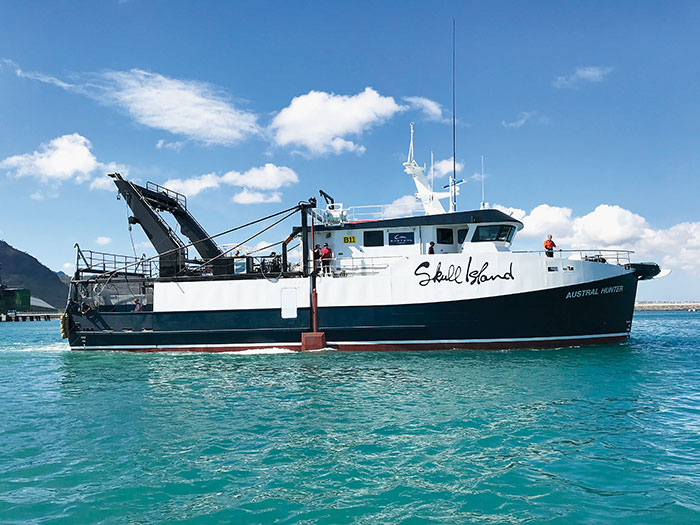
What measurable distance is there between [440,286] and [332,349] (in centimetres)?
434

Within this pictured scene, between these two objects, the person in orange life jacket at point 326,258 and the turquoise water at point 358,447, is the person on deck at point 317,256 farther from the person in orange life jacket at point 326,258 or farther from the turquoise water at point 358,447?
the turquoise water at point 358,447

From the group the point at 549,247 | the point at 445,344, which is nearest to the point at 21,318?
the point at 445,344

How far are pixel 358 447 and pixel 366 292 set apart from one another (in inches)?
398

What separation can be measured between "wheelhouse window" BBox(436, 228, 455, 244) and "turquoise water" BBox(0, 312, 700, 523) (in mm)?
6750

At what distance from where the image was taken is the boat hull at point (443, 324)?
50.6 ft

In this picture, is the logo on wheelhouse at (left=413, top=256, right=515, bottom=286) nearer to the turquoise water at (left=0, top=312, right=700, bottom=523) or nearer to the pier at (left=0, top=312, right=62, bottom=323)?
the turquoise water at (left=0, top=312, right=700, bottom=523)

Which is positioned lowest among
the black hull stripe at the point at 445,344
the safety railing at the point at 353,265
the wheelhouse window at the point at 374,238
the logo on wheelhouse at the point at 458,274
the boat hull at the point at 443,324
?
the black hull stripe at the point at 445,344

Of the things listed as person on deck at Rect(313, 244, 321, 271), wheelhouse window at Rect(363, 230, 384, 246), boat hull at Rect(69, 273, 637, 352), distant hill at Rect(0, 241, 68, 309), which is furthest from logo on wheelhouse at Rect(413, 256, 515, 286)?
distant hill at Rect(0, 241, 68, 309)

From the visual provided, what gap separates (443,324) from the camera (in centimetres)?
1563

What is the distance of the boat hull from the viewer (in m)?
15.4

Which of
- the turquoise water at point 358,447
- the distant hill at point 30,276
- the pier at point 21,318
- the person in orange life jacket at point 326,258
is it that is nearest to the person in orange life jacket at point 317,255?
the person in orange life jacket at point 326,258

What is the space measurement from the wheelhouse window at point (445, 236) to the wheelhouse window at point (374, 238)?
2.13 metres

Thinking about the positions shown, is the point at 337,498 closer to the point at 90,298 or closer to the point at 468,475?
the point at 468,475

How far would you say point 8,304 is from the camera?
263 feet
